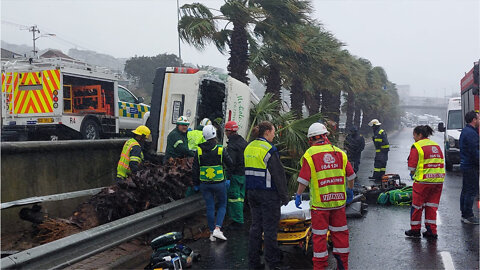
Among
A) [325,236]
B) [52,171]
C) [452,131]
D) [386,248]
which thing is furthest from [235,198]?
[452,131]

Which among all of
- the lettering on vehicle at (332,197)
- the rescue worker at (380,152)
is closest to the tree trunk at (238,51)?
the rescue worker at (380,152)

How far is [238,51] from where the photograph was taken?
15.5 meters


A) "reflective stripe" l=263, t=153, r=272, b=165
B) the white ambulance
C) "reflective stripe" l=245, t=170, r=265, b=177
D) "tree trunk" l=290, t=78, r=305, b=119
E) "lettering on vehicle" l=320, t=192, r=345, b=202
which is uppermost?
"tree trunk" l=290, t=78, r=305, b=119

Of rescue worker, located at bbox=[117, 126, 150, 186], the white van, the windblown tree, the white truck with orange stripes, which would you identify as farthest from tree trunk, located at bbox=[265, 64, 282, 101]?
rescue worker, located at bbox=[117, 126, 150, 186]

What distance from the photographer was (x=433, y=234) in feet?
21.3

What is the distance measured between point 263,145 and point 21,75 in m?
9.91

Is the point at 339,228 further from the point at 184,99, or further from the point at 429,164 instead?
the point at 184,99

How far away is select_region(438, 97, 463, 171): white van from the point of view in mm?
13922

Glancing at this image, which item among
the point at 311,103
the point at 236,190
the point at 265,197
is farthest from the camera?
the point at 311,103

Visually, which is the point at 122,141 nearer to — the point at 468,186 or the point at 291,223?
the point at 291,223

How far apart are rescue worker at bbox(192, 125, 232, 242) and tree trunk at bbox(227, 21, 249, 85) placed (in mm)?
9249

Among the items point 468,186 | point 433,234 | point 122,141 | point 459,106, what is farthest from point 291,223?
point 459,106

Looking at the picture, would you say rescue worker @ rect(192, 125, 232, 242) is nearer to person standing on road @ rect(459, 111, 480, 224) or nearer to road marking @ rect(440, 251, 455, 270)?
road marking @ rect(440, 251, 455, 270)

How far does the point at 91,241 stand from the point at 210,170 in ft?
7.23
